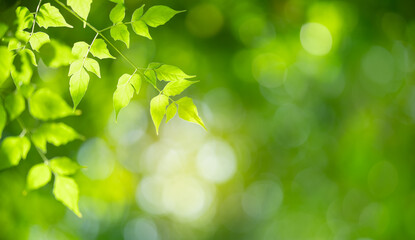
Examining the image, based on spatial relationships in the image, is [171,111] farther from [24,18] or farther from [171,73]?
[24,18]

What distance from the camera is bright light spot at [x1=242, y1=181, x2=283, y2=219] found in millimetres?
6598

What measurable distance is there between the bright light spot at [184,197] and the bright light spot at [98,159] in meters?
3.23

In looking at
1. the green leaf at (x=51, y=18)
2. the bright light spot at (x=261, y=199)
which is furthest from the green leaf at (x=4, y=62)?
the bright light spot at (x=261, y=199)

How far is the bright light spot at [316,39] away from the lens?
4191 millimetres

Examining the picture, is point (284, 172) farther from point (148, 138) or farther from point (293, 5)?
point (293, 5)

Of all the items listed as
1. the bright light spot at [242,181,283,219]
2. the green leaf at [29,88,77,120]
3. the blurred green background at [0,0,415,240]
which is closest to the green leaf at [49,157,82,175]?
the green leaf at [29,88,77,120]

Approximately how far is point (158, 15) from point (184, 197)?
7.10 metres

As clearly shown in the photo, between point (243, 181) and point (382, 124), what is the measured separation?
102 inches

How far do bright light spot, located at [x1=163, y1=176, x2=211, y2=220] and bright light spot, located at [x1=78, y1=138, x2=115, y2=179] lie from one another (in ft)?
10.6

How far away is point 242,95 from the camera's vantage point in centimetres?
414

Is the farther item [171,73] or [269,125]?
[269,125]

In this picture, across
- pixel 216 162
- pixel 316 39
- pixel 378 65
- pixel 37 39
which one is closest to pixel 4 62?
pixel 37 39

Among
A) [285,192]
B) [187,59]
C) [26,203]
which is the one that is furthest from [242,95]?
[26,203]

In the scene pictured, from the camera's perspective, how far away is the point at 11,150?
3.37 ft
